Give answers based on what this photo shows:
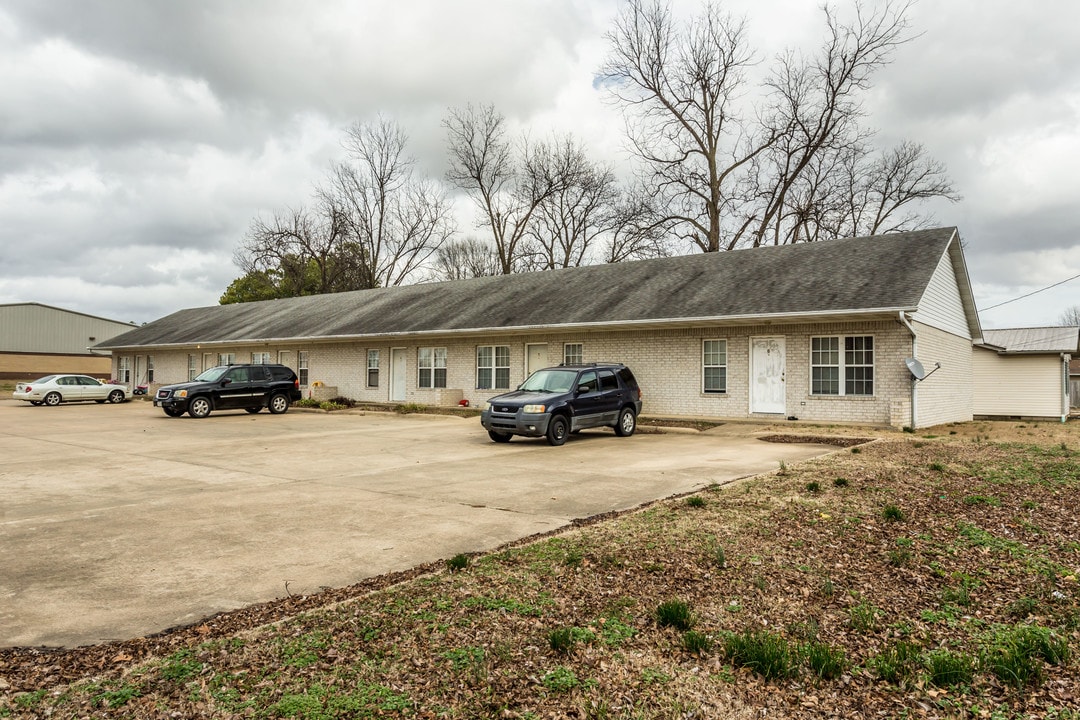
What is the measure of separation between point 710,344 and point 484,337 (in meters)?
8.44

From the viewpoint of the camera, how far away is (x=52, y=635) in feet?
13.2

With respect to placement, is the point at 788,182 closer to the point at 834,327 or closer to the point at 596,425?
the point at 834,327

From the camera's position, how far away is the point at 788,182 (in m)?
36.8

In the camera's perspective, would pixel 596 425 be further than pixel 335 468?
Yes

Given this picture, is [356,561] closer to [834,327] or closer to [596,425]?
[596,425]

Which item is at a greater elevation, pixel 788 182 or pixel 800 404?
pixel 788 182

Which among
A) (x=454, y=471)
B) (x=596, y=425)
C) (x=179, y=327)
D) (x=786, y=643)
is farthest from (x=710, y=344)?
(x=179, y=327)

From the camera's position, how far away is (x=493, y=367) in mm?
24891

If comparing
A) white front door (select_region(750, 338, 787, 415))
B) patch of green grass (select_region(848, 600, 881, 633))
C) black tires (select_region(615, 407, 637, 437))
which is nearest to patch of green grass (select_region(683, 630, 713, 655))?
patch of green grass (select_region(848, 600, 881, 633))

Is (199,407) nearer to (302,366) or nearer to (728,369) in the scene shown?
(302,366)

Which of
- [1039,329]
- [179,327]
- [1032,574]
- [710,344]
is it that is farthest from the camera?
[179,327]

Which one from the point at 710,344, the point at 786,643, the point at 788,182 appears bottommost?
the point at 786,643

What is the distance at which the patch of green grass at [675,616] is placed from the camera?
4059 millimetres

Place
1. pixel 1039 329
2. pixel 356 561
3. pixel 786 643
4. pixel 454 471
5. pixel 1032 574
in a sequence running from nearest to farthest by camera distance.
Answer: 1. pixel 786 643
2. pixel 1032 574
3. pixel 356 561
4. pixel 454 471
5. pixel 1039 329
